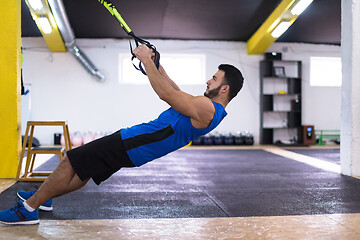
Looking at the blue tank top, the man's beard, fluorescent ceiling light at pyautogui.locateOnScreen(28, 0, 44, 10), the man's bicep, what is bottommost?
the blue tank top

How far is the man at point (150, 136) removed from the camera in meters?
1.92

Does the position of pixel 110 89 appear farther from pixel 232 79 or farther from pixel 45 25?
pixel 232 79

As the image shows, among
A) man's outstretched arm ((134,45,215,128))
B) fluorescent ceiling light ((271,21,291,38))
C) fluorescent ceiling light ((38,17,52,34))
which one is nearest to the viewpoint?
man's outstretched arm ((134,45,215,128))

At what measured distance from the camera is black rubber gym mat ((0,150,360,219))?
2592 millimetres

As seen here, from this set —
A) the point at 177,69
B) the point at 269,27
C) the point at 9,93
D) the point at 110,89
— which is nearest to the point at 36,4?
the point at 9,93

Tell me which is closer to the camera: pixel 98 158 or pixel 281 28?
pixel 98 158

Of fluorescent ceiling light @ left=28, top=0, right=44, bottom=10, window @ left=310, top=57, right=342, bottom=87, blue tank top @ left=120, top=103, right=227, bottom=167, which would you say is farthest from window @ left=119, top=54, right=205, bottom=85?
blue tank top @ left=120, top=103, right=227, bottom=167

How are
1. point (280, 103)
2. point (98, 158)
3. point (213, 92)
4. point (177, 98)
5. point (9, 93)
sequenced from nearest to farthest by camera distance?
point (177, 98) < point (98, 158) < point (213, 92) < point (9, 93) < point (280, 103)

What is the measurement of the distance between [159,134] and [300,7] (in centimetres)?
503

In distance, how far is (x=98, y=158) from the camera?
6.55 feet

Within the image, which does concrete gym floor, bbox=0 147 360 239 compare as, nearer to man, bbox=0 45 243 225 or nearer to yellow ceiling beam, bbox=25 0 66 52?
man, bbox=0 45 243 225

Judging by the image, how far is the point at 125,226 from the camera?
2.22m

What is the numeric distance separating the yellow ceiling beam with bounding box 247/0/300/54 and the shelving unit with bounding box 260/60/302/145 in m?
0.47

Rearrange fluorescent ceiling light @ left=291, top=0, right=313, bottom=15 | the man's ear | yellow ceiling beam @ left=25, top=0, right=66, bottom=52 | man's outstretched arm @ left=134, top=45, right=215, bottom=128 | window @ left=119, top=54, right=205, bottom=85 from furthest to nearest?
window @ left=119, top=54, right=205, bottom=85 → fluorescent ceiling light @ left=291, top=0, right=313, bottom=15 → yellow ceiling beam @ left=25, top=0, right=66, bottom=52 → the man's ear → man's outstretched arm @ left=134, top=45, right=215, bottom=128
